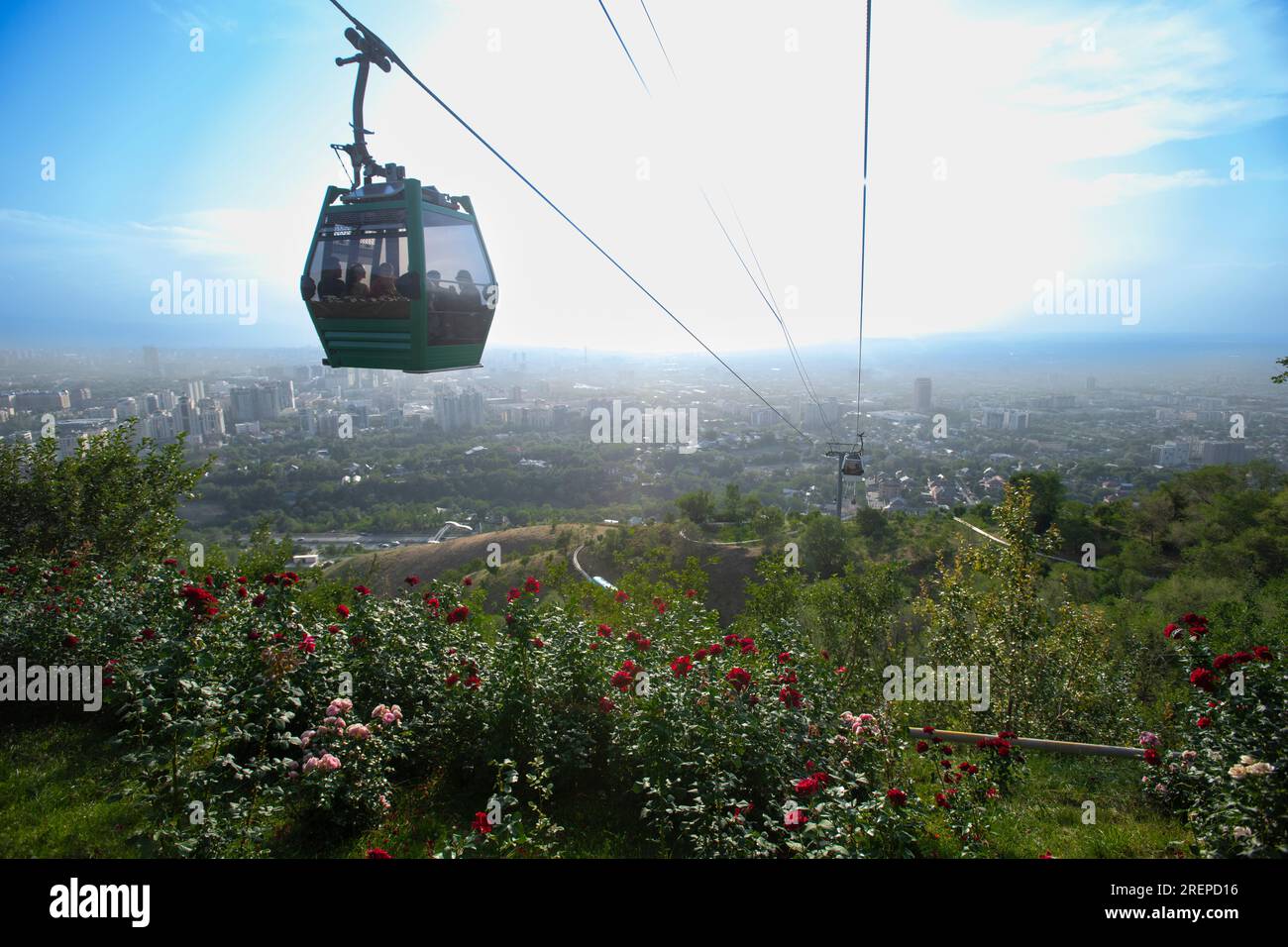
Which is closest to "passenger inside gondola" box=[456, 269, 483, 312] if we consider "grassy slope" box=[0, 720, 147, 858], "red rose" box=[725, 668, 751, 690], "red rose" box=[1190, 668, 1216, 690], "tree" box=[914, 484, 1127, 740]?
"red rose" box=[725, 668, 751, 690]

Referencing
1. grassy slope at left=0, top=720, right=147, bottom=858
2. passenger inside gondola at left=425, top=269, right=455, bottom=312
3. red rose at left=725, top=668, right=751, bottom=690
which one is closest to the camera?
grassy slope at left=0, top=720, right=147, bottom=858

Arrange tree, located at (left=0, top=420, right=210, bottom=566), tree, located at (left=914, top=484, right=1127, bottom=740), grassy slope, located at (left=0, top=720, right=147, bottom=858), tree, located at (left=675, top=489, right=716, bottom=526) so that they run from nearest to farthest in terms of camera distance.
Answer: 1. grassy slope, located at (left=0, top=720, right=147, bottom=858)
2. tree, located at (left=914, top=484, right=1127, bottom=740)
3. tree, located at (left=0, top=420, right=210, bottom=566)
4. tree, located at (left=675, top=489, right=716, bottom=526)

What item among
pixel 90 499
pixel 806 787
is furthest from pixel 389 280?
pixel 90 499

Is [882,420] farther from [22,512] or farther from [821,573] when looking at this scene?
[22,512]

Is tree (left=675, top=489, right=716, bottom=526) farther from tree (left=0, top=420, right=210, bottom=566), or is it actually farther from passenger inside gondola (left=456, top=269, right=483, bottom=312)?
passenger inside gondola (left=456, top=269, right=483, bottom=312)

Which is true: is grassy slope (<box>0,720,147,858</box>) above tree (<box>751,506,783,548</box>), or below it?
above

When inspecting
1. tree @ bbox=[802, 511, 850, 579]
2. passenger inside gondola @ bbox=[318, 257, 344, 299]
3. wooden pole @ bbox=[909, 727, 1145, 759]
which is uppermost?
passenger inside gondola @ bbox=[318, 257, 344, 299]
